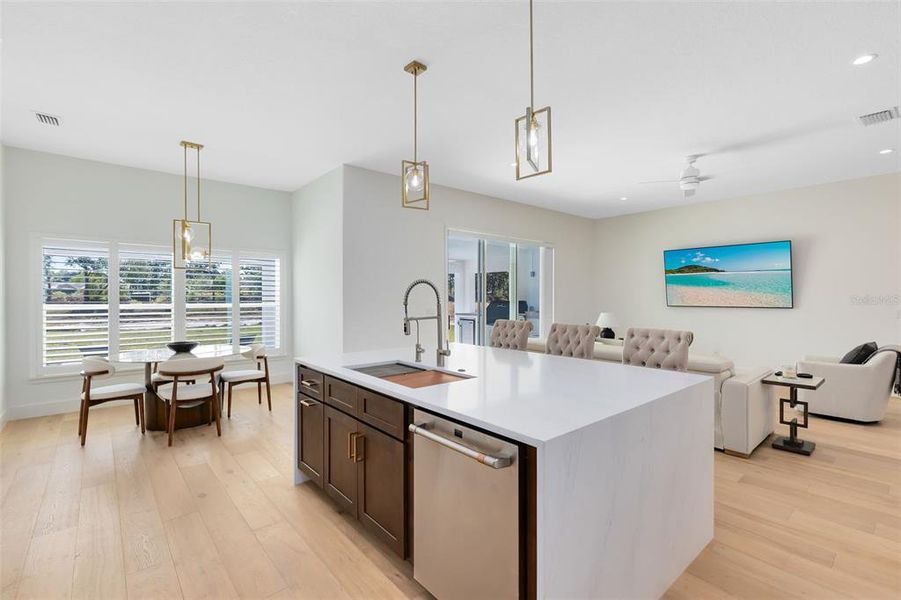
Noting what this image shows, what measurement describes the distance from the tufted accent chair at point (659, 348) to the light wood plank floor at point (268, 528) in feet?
2.90

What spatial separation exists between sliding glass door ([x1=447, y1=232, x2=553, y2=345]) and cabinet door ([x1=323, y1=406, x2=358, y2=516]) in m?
3.90

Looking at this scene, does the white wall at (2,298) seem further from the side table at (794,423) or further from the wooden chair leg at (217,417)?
the side table at (794,423)

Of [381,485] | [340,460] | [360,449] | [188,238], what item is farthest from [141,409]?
[381,485]

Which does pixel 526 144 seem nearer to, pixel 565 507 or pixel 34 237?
pixel 565 507

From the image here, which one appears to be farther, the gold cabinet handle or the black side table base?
the black side table base

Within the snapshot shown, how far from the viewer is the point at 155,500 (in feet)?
8.61

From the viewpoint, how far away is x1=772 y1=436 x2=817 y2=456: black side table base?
11.1ft

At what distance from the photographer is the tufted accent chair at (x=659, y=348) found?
2988 mm

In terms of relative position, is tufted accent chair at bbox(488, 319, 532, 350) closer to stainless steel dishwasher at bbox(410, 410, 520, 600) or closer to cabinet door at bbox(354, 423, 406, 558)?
cabinet door at bbox(354, 423, 406, 558)

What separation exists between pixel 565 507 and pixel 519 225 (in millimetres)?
5830

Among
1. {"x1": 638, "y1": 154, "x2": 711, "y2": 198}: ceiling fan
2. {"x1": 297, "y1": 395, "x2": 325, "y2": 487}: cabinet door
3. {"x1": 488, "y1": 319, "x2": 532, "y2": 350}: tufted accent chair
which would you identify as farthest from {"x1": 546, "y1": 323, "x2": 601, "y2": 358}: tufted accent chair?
{"x1": 638, "y1": 154, "x2": 711, "y2": 198}: ceiling fan

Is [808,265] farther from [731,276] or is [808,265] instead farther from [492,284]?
[492,284]

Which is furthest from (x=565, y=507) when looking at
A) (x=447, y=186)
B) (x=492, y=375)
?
(x=447, y=186)

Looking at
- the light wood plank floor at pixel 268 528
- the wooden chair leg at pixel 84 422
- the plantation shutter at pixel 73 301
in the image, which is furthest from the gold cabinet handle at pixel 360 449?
the plantation shutter at pixel 73 301
